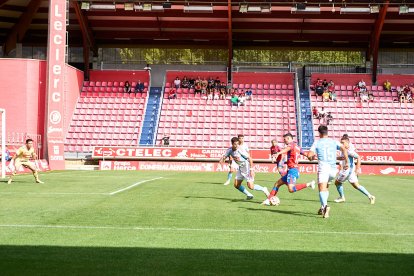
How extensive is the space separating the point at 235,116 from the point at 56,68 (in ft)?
49.4

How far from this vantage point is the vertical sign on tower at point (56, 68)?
4169cm

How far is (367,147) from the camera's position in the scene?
155 ft

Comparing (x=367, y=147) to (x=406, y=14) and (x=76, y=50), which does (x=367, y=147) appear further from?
(x=76, y=50)

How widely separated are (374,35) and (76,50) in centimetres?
2489

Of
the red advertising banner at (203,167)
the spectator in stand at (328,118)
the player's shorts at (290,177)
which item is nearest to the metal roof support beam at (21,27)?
the red advertising banner at (203,167)

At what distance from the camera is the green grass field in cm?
826

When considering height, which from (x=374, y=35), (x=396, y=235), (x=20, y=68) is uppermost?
(x=374, y=35)

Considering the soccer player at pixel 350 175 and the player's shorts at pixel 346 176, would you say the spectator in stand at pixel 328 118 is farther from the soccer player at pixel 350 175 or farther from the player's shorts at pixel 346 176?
the player's shorts at pixel 346 176

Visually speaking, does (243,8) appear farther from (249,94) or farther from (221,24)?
(249,94)

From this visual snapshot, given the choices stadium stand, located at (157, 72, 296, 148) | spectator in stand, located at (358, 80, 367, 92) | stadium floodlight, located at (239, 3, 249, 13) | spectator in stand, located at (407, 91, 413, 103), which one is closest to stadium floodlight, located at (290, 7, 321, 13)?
stadium floodlight, located at (239, 3, 249, 13)

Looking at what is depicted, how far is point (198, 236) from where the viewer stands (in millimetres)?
10945

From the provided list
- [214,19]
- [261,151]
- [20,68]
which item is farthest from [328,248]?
[214,19]

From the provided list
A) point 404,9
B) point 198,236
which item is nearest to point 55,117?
point 404,9

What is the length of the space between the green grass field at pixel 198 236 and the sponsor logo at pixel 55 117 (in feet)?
77.0
